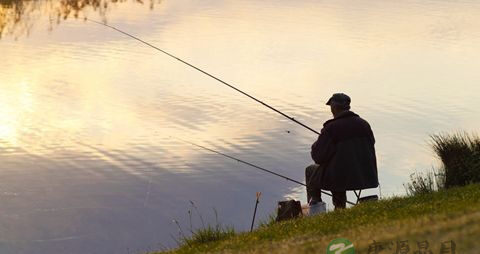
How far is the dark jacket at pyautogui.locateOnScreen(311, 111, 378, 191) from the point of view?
24.6ft

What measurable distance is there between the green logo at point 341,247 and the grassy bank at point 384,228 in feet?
0.12

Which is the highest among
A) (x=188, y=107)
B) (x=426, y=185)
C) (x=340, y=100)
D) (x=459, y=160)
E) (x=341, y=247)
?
(x=340, y=100)

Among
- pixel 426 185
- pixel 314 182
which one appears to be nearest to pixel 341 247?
pixel 314 182

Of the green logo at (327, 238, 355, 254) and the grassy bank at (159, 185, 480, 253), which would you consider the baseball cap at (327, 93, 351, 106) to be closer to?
the grassy bank at (159, 185, 480, 253)

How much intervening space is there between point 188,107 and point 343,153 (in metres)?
6.43

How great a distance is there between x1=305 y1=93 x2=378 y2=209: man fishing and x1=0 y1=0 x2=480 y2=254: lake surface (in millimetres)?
1689

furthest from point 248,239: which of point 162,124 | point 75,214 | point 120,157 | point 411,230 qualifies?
point 162,124

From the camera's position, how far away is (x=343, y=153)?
7.48m

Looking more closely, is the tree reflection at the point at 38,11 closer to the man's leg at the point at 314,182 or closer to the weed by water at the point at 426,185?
the weed by water at the point at 426,185

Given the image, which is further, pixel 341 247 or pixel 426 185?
pixel 426 185

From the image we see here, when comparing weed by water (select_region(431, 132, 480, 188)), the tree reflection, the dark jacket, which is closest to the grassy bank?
the dark jacket

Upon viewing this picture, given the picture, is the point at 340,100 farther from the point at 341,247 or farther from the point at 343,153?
the point at 341,247

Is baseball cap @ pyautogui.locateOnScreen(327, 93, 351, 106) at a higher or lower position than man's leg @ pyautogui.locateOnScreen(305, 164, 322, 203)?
higher

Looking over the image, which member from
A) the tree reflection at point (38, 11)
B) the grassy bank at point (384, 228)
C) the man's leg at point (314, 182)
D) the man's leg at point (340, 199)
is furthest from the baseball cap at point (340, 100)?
the tree reflection at point (38, 11)
